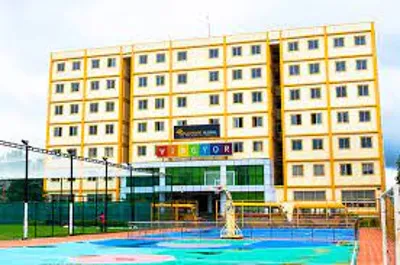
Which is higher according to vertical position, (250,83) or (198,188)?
(250,83)

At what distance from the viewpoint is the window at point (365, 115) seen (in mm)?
Result: 63000

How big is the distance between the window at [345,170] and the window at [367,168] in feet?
4.64

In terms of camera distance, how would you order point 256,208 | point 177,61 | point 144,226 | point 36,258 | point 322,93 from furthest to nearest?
point 177,61 → point 322,93 → point 256,208 → point 144,226 → point 36,258

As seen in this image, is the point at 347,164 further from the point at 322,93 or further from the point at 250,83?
the point at 250,83

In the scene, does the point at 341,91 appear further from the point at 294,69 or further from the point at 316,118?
the point at 294,69

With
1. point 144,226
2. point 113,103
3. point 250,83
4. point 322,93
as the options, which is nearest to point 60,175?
point 144,226

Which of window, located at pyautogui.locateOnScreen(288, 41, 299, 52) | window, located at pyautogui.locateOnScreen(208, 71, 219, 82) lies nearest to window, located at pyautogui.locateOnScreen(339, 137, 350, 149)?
window, located at pyautogui.locateOnScreen(288, 41, 299, 52)

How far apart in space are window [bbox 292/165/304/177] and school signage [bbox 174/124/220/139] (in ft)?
32.9

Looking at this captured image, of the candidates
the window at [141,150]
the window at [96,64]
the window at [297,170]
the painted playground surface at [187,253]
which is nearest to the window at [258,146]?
the window at [297,170]

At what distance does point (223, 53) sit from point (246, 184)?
659 inches

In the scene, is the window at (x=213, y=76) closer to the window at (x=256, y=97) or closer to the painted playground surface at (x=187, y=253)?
the window at (x=256, y=97)

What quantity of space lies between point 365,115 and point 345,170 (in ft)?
22.1

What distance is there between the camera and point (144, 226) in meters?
45.5

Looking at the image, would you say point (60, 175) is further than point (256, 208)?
No
